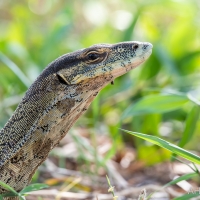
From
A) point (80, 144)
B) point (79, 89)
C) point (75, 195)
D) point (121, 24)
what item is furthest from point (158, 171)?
point (121, 24)

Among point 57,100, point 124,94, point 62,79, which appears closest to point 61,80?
point 62,79

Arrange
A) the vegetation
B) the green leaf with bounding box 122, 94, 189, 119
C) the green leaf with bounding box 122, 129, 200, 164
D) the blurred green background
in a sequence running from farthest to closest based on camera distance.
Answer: the blurred green background < the vegetation < the green leaf with bounding box 122, 94, 189, 119 < the green leaf with bounding box 122, 129, 200, 164

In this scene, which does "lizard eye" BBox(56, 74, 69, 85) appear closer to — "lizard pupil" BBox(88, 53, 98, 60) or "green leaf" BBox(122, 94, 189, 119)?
"lizard pupil" BBox(88, 53, 98, 60)

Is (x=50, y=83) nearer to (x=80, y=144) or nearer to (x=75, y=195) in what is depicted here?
(x=75, y=195)

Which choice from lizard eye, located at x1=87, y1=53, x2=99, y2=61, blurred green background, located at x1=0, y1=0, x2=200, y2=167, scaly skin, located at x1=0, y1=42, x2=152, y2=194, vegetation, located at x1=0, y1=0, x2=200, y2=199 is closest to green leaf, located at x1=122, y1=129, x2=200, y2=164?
scaly skin, located at x1=0, y1=42, x2=152, y2=194

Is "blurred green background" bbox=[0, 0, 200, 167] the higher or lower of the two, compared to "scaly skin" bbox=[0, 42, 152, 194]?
higher

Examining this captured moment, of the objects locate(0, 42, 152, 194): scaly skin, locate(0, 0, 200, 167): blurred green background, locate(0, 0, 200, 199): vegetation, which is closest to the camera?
locate(0, 42, 152, 194): scaly skin
